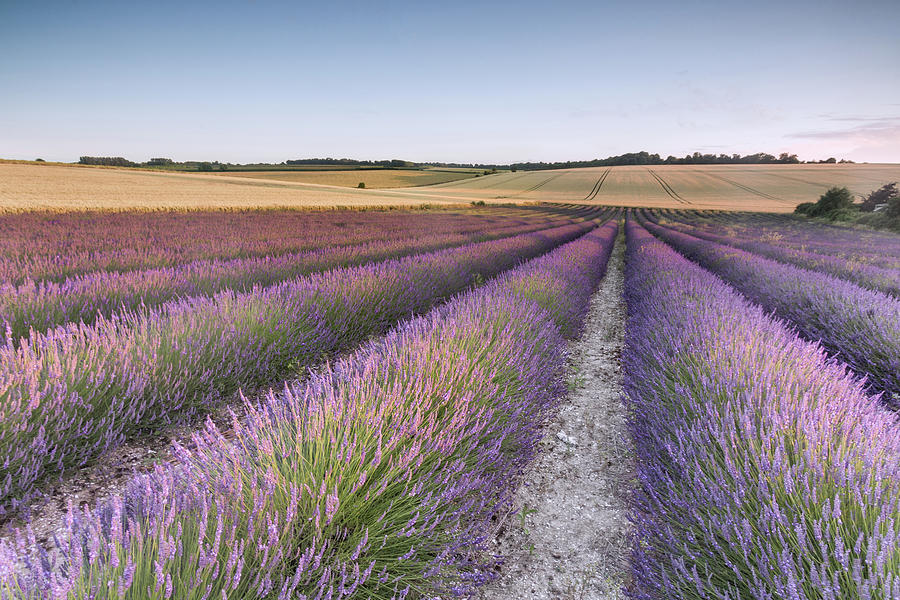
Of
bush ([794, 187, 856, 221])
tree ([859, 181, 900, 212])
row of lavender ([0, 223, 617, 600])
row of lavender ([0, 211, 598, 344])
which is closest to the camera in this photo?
row of lavender ([0, 223, 617, 600])

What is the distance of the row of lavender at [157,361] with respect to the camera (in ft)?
6.49

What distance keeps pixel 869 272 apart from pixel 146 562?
10726mm

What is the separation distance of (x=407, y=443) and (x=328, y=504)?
1.83 feet

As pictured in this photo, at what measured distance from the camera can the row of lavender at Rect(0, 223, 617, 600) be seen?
94 centimetres

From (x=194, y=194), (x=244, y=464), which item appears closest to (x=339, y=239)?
(x=244, y=464)

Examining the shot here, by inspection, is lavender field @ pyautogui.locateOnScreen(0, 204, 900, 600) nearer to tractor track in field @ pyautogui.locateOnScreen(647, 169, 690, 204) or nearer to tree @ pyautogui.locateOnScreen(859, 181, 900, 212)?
tree @ pyautogui.locateOnScreen(859, 181, 900, 212)

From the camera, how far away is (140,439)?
2.53 metres

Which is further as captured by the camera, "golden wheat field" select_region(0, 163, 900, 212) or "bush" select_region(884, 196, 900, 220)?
"bush" select_region(884, 196, 900, 220)

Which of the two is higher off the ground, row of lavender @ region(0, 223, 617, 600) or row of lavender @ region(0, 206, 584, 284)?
row of lavender @ region(0, 206, 584, 284)

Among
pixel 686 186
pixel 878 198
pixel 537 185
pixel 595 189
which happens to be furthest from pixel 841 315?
pixel 686 186

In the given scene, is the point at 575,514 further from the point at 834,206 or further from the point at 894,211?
the point at 834,206

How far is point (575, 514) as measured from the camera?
2.14 m

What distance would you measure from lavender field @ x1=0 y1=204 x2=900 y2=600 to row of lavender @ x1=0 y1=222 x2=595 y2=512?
0.08 feet

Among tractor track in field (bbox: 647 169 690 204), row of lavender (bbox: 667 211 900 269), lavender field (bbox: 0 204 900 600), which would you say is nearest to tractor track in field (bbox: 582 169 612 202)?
tractor track in field (bbox: 647 169 690 204)
